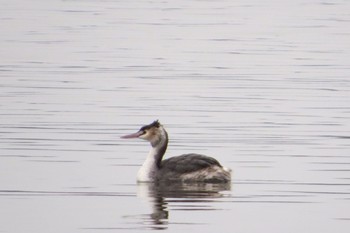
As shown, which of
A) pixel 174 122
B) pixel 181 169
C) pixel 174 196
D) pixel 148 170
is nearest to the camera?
pixel 174 196

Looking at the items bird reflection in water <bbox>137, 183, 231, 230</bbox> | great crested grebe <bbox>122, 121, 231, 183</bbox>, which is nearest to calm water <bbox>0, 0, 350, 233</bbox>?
bird reflection in water <bbox>137, 183, 231, 230</bbox>

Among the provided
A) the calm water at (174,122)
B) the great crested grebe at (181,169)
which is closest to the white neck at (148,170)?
the great crested grebe at (181,169)

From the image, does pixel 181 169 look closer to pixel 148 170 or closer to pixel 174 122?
pixel 148 170

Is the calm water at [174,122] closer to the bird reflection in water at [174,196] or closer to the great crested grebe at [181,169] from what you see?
the bird reflection in water at [174,196]

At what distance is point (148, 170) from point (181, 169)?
0.44m

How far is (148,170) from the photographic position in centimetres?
1984

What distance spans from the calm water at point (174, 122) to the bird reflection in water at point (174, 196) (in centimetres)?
3

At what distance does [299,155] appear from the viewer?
2180 centimetres

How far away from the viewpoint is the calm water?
1722 centimetres

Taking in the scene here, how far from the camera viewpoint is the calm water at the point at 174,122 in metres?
17.2

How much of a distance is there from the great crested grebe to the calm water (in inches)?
7.1

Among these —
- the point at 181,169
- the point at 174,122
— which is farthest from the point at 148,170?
the point at 174,122

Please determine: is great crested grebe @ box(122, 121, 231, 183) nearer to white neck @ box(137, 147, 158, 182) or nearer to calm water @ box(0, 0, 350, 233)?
white neck @ box(137, 147, 158, 182)

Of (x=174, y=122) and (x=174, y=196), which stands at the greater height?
(x=174, y=122)
